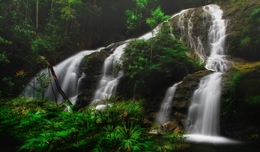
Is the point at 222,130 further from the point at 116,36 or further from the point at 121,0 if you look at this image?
the point at 121,0

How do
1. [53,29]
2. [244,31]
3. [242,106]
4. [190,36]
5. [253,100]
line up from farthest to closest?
[53,29], [190,36], [244,31], [242,106], [253,100]

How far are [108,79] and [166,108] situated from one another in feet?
20.2

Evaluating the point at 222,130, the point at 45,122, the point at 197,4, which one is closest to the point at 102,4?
the point at 197,4

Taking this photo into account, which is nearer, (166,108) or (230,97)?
(230,97)

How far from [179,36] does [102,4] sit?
13.1 metres

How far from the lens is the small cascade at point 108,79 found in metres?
16.0

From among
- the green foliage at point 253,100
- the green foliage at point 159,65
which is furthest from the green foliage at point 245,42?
the green foliage at point 253,100

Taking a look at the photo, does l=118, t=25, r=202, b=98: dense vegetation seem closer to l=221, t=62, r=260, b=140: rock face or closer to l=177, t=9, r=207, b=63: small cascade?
l=177, t=9, r=207, b=63: small cascade

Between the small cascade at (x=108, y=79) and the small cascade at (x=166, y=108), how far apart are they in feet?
13.6

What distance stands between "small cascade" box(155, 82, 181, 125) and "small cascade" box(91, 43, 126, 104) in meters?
4.15

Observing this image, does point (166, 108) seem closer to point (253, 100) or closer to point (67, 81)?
point (253, 100)

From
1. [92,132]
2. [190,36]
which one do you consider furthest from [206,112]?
[190,36]

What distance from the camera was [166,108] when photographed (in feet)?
42.9

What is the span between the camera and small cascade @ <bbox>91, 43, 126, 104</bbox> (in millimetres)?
15984
